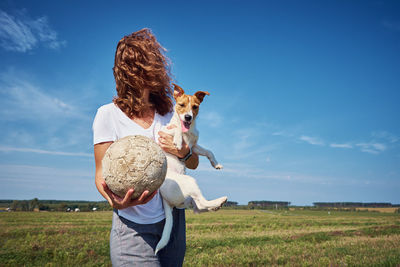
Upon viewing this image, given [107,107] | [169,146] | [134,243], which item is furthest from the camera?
[169,146]

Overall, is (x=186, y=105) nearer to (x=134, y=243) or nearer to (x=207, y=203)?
(x=207, y=203)

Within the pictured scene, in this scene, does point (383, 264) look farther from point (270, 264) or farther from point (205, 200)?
point (205, 200)

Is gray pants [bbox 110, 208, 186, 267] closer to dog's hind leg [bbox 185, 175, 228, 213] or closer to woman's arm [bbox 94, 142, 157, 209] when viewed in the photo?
woman's arm [bbox 94, 142, 157, 209]

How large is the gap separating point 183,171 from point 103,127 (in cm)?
98

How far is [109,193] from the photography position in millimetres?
2293

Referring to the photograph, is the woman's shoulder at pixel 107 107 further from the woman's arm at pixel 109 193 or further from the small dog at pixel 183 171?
the small dog at pixel 183 171

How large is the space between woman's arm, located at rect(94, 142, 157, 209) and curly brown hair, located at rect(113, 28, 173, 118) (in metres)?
0.44

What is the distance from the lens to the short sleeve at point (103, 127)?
2.54m

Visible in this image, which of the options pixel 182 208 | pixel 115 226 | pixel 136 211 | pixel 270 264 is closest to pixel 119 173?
pixel 136 211

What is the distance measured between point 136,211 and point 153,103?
1.16 meters

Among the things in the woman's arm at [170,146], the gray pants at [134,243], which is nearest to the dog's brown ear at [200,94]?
the woman's arm at [170,146]

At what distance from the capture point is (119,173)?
86.8 inches

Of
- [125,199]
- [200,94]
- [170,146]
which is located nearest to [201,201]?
[170,146]

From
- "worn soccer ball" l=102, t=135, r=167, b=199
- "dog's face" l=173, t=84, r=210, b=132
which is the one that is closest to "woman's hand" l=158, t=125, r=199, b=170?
"dog's face" l=173, t=84, r=210, b=132
